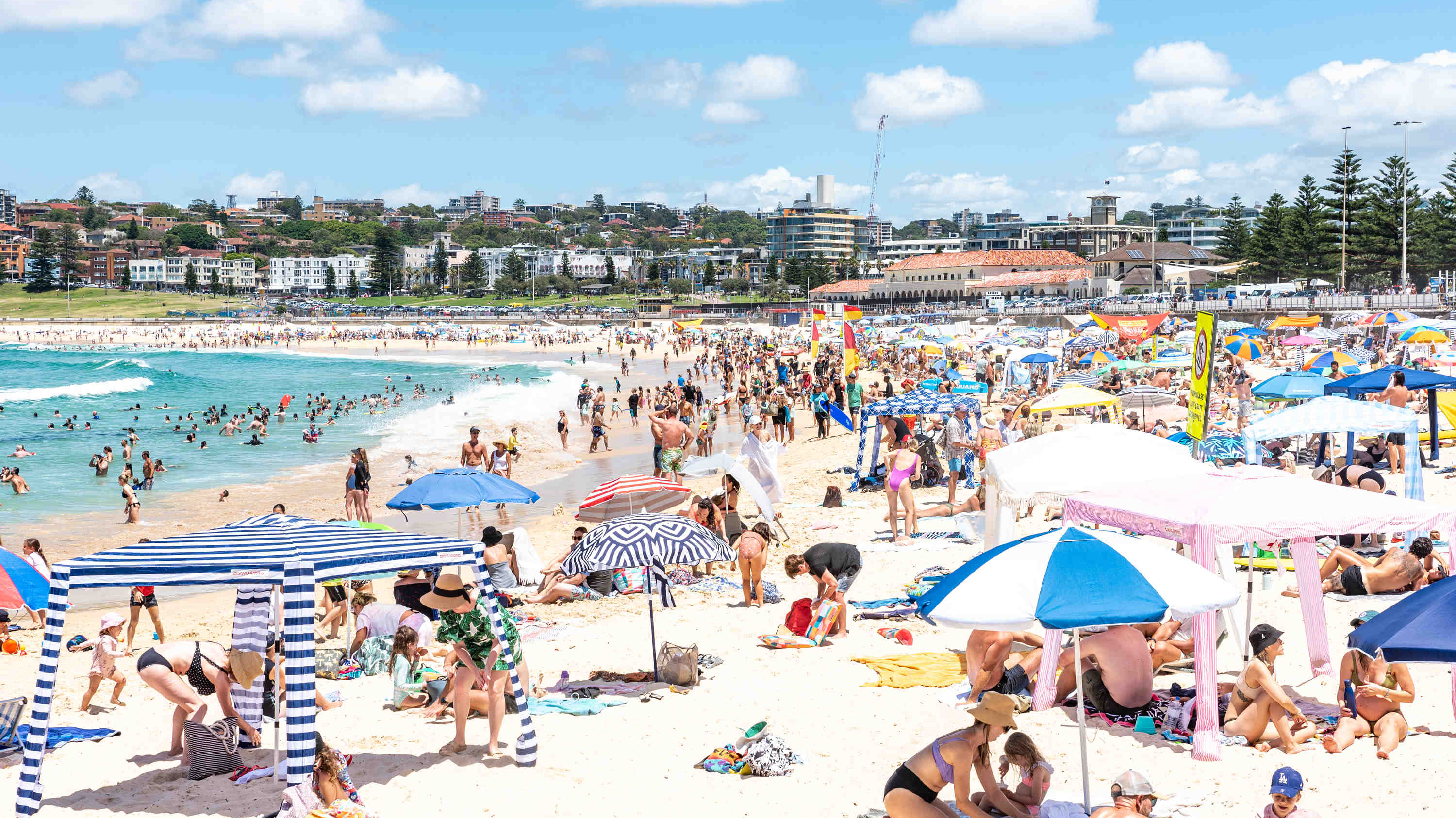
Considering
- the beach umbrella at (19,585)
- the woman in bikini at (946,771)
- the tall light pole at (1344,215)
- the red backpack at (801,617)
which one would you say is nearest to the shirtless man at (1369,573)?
the red backpack at (801,617)

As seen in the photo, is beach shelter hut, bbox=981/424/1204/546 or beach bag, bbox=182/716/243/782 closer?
beach bag, bbox=182/716/243/782

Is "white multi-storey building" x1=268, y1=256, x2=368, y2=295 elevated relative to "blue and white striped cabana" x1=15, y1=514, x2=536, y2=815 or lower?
elevated

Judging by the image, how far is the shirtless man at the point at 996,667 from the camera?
6883mm

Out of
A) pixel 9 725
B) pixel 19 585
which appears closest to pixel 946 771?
pixel 19 585

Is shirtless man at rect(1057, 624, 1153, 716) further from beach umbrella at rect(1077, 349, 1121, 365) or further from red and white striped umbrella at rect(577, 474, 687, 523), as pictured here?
beach umbrella at rect(1077, 349, 1121, 365)

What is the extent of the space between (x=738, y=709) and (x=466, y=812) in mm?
1980

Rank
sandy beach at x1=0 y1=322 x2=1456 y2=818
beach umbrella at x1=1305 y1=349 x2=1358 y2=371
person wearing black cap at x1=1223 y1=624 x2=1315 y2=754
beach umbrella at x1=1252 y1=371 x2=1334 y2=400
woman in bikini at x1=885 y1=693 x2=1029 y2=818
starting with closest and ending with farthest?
woman in bikini at x1=885 y1=693 x2=1029 y2=818 → sandy beach at x1=0 y1=322 x2=1456 y2=818 → person wearing black cap at x1=1223 y1=624 x2=1315 y2=754 → beach umbrella at x1=1252 y1=371 x2=1334 y2=400 → beach umbrella at x1=1305 y1=349 x2=1358 y2=371

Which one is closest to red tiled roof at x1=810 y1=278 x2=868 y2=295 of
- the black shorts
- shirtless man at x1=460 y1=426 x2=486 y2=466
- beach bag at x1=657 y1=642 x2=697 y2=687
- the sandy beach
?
shirtless man at x1=460 y1=426 x2=486 y2=466

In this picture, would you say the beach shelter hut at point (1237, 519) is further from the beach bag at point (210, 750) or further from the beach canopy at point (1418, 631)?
the beach bag at point (210, 750)

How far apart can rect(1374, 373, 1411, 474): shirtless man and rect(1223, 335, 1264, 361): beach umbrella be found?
1488 centimetres

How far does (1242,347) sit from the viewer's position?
28.8 meters

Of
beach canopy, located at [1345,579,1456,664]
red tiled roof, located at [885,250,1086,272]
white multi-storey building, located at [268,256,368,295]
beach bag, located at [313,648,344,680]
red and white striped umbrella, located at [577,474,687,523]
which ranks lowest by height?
beach bag, located at [313,648,344,680]

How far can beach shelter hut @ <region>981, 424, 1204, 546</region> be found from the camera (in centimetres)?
784

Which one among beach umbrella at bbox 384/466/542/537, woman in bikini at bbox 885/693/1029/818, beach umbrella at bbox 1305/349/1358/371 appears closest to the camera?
Result: woman in bikini at bbox 885/693/1029/818
